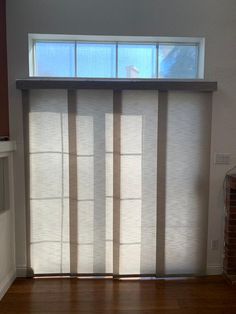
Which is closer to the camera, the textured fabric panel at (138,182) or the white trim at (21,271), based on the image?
the textured fabric panel at (138,182)

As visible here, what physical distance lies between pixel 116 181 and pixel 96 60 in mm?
1295

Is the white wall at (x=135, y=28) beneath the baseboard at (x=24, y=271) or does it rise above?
above

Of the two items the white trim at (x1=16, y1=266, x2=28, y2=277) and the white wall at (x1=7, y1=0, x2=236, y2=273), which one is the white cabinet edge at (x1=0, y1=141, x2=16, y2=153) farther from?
the white trim at (x1=16, y1=266, x2=28, y2=277)

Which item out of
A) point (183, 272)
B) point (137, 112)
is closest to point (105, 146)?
point (137, 112)

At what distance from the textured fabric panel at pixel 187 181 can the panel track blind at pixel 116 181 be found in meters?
0.01

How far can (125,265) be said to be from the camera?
9.03 ft

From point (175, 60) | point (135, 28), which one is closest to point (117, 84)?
point (135, 28)

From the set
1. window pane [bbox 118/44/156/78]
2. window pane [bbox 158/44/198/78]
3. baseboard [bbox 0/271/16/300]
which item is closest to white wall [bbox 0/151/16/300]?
baseboard [bbox 0/271/16/300]

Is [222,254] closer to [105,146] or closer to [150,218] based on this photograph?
[150,218]

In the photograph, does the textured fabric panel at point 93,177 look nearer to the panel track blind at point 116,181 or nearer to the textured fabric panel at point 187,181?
the panel track blind at point 116,181

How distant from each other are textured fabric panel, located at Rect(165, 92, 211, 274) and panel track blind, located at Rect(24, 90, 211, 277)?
10 millimetres

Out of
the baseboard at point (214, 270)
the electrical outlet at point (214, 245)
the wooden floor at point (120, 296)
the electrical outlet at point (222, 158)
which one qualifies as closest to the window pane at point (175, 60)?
the electrical outlet at point (222, 158)

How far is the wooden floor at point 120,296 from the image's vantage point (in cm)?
225

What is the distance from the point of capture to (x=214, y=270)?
282 centimetres
